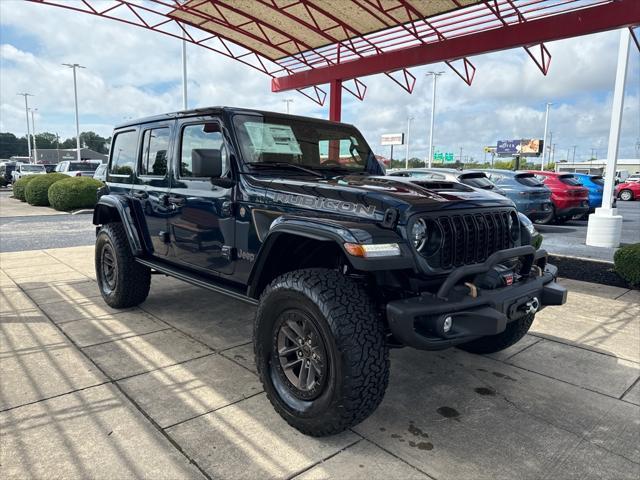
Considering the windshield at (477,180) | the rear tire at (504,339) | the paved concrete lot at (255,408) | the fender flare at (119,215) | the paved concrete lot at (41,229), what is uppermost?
the windshield at (477,180)

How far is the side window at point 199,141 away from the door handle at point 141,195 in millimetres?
677

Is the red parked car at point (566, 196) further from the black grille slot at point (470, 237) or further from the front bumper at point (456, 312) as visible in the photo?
the front bumper at point (456, 312)

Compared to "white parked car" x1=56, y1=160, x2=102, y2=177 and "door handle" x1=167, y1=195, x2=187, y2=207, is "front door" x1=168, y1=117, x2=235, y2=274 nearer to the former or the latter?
"door handle" x1=167, y1=195, x2=187, y2=207

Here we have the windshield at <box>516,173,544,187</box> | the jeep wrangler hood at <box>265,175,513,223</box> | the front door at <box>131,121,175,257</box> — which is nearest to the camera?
the jeep wrangler hood at <box>265,175,513,223</box>

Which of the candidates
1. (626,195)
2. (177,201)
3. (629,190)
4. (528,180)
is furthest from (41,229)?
(629,190)

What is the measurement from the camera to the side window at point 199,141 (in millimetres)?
3462

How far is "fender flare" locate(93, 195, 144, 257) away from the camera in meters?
4.44

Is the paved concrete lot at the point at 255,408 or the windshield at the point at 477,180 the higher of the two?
the windshield at the point at 477,180

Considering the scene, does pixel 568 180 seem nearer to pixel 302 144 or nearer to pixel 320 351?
pixel 302 144

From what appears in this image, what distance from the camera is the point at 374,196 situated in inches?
104

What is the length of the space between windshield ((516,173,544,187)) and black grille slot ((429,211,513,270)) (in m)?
9.18

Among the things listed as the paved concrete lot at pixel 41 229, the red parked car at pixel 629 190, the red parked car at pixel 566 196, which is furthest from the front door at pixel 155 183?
the red parked car at pixel 629 190

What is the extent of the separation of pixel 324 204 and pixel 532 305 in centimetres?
141

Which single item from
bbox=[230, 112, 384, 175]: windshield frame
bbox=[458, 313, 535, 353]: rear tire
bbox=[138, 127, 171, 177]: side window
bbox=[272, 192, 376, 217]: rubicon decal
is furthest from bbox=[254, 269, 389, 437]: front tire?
bbox=[138, 127, 171, 177]: side window
